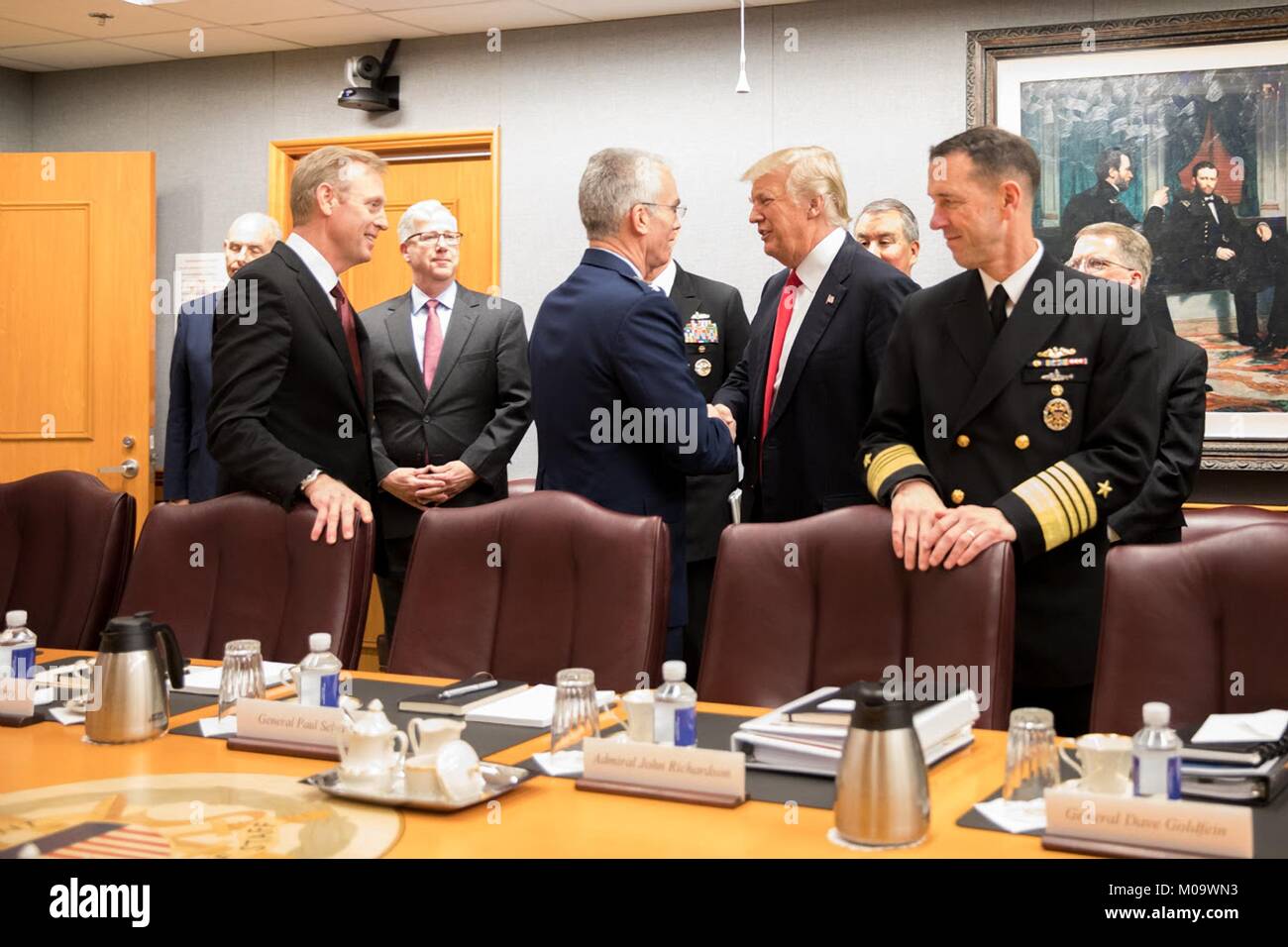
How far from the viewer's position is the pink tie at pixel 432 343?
437 cm

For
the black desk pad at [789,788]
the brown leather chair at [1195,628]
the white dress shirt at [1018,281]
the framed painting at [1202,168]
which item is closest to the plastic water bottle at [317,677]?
the black desk pad at [789,788]

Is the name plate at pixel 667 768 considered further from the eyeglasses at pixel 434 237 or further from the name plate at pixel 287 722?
the eyeglasses at pixel 434 237

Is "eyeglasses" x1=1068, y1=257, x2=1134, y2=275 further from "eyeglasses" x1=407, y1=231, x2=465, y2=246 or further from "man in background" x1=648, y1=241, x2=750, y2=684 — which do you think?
"eyeglasses" x1=407, y1=231, x2=465, y2=246

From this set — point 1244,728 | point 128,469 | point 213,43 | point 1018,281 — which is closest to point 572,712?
point 1244,728

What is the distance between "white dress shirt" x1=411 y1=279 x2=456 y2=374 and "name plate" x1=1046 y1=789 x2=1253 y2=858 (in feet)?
10.6

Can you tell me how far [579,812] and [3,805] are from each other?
66 cm

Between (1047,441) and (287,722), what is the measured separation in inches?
54.0

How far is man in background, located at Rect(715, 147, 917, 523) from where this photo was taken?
307cm

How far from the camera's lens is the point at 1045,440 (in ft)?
7.97

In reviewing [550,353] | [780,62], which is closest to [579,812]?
[550,353]

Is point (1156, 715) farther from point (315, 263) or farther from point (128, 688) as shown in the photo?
point (315, 263)

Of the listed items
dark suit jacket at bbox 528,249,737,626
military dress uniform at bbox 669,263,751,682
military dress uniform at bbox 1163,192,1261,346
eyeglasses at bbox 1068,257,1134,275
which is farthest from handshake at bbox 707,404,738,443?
military dress uniform at bbox 1163,192,1261,346

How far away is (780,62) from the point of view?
17.6ft
